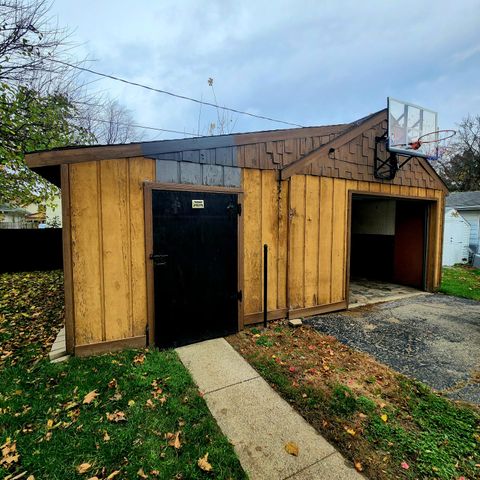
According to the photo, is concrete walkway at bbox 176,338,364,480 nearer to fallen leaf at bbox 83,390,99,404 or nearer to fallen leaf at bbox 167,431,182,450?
fallen leaf at bbox 167,431,182,450

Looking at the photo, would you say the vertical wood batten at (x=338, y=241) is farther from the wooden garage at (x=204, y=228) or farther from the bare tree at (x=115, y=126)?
the bare tree at (x=115, y=126)

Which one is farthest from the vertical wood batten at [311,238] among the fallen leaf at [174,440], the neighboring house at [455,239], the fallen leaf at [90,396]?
the neighboring house at [455,239]

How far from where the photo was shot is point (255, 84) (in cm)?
1079

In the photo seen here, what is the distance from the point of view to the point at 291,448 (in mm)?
1815

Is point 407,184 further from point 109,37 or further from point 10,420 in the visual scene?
point 109,37

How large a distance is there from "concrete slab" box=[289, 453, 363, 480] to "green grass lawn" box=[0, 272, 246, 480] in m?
0.42

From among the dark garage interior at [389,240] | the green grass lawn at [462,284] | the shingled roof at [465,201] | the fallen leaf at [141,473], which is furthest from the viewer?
the shingled roof at [465,201]

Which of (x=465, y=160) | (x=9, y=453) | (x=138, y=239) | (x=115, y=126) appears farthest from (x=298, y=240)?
(x=465, y=160)

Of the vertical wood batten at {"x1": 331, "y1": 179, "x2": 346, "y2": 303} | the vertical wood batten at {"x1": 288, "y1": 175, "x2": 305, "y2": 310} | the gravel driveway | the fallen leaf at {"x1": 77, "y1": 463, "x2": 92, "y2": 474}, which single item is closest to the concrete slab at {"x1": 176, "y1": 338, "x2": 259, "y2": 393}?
the fallen leaf at {"x1": 77, "y1": 463, "x2": 92, "y2": 474}

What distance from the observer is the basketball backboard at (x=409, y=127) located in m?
5.04

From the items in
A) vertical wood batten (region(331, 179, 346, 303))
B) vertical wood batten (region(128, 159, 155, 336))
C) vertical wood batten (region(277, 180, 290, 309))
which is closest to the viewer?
vertical wood batten (region(128, 159, 155, 336))

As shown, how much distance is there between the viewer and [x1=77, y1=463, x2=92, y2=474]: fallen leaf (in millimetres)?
1627

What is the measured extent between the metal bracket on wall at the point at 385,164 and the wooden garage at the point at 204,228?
0.29 ft

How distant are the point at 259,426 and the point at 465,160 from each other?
29.3 metres
